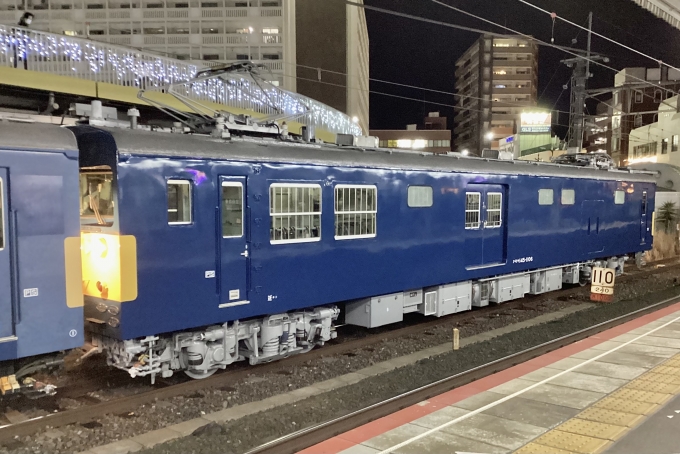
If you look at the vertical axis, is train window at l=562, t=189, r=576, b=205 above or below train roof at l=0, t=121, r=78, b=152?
below

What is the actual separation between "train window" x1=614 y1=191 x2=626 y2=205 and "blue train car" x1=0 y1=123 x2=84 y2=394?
57.8ft

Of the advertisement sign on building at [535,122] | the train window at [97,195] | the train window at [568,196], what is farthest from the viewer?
the advertisement sign on building at [535,122]

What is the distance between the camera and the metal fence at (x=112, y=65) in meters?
14.1

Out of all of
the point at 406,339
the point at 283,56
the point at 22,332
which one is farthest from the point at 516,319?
the point at 283,56

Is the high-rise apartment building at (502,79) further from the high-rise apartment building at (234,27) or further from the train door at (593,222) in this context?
the train door at (593,222)

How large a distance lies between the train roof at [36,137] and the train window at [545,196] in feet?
40.6

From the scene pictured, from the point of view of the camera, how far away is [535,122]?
189 ft

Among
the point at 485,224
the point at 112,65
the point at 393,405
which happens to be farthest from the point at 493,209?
the point at 112,65

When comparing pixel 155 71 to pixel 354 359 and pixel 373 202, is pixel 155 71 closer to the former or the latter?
pixel 373 202

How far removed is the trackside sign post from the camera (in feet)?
51.3

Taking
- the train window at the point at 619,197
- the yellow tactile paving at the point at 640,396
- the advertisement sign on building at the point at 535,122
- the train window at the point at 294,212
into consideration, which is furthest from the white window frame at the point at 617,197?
the advertisement sign on building at the point at 535,122

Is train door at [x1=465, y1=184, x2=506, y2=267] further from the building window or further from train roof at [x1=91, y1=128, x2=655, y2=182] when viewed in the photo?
the building window

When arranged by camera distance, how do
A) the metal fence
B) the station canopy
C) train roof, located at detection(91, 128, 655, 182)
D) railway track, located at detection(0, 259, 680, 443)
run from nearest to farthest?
railway track, located at detection(0, 259, 680, 443)
train roof, located at detection(91, 128, 655, 182)
the station canopy
the metal fence

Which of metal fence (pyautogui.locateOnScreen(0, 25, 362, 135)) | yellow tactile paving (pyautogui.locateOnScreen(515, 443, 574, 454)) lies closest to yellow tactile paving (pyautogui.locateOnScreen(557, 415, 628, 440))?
yellow tactile paving (pyautogui.locateOnScreen(515, 443, 574, 454))
